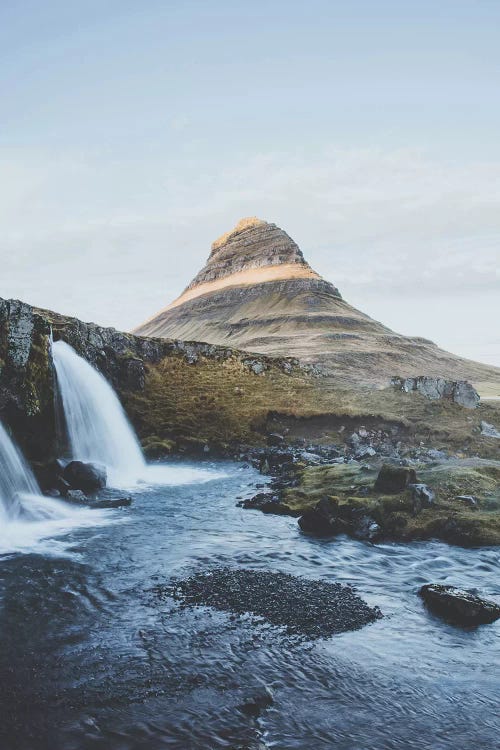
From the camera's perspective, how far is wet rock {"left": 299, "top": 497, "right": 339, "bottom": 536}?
20953 mm

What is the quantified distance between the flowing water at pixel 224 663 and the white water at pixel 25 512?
2.11 m

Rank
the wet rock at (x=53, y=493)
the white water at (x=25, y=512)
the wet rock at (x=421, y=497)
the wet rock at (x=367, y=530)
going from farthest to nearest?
the wet rock at (x=53, y=493)
the wet rock at (x=421, y=497)
the wet rock at (x=367, y=530)
the white water at (x=25, y=512)

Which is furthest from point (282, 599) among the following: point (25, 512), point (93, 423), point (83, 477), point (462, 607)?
point (93, 423)

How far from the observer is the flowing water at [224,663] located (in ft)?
30.3

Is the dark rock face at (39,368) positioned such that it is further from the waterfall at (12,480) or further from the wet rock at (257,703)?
the wet rock at (257,703)

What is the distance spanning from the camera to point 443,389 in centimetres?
5069

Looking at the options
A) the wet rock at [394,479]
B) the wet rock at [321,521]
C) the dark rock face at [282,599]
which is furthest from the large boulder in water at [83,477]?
the wet rock at [394,479]

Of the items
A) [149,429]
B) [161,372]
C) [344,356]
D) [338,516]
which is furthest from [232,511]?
[344,356]

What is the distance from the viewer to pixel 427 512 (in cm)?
2170

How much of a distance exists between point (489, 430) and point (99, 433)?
30.7m

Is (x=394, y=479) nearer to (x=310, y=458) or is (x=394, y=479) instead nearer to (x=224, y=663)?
(x=310, y=458)

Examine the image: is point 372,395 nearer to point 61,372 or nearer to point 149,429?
point 149,429

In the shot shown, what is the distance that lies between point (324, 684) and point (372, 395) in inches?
1578

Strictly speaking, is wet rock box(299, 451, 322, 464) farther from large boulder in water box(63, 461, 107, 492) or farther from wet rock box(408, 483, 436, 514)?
large boulder in water box(63, 461, 107, 492)
